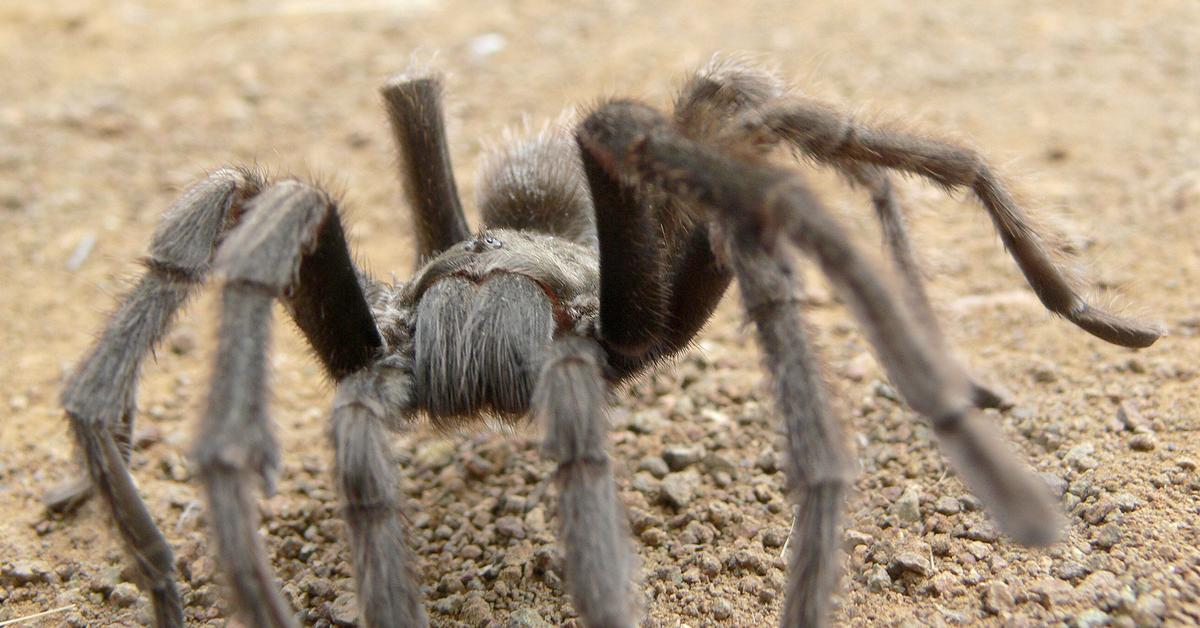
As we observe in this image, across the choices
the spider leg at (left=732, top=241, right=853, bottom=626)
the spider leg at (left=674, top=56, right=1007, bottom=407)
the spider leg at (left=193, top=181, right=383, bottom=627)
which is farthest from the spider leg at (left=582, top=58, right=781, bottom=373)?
the spider leg at (left=193, top=181, right=383, bottom=627)

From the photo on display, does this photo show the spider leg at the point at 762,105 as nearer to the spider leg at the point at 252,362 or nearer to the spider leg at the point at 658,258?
the spider leg at the point at 658,258

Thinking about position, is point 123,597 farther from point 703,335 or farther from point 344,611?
point 703,335

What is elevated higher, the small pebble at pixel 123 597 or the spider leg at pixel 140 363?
the spider leg at pixel 140 363

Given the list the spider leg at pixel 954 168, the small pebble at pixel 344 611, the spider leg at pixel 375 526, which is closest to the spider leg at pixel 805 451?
the spider leg at pixel 954 168

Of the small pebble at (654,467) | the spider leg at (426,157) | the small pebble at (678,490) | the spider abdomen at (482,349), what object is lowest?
the small pebble at (678,490)

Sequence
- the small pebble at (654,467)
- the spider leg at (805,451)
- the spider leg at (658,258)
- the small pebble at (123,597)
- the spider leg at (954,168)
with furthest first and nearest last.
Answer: the small pebble at (654,467)
the small pebble at (123,597)
the spider leg at (954,168)
the spider leg at (658,258)
the spider leg at (805,451)

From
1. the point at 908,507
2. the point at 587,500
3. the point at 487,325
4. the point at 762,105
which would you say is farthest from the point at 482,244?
the point at 908,507

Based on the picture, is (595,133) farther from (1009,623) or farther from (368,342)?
(1009,623)
